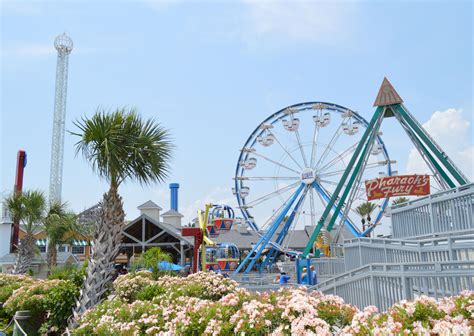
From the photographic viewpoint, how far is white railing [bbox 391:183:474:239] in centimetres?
1234

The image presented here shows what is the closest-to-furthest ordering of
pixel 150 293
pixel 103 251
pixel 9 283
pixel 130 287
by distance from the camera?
1. pixel 103 251
2. pixel 150 293
3. pixel 130 287
4. pixel 9 283

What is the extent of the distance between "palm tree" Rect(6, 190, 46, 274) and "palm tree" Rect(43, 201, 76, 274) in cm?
220

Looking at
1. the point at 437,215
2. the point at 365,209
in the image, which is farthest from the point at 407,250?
the point at 365,209

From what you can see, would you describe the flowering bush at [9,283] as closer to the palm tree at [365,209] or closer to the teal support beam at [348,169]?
the teal support beam at [348,169]

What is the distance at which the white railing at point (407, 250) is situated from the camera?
32.0 feet

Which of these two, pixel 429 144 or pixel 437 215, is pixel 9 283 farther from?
pixel 429 144

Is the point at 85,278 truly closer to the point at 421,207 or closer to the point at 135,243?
the point at 421,207

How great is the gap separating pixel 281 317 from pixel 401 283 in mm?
4472

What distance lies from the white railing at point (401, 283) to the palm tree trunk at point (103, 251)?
6.19 meters

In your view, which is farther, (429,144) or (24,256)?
(429,144)

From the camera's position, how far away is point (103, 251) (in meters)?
10.2

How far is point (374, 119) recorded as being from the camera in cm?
2458

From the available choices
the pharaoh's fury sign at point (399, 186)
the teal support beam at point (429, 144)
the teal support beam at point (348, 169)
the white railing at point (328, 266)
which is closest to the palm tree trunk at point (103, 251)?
the white railing at point (328, 266)

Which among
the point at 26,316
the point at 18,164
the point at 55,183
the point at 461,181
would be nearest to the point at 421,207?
the point at 461,181
